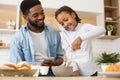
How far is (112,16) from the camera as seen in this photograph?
4160mm

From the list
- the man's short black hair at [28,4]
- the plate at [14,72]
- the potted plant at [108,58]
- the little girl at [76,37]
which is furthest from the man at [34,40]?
the potted plant at [108,58]

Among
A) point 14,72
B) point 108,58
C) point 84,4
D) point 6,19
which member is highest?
point 84,4

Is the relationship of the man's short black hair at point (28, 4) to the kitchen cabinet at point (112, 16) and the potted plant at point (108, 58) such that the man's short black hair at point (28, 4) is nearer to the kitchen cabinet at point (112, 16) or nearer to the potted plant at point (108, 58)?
the potted plant at point (108, 58)

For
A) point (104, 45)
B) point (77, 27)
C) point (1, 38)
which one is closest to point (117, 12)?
point (104, 45)

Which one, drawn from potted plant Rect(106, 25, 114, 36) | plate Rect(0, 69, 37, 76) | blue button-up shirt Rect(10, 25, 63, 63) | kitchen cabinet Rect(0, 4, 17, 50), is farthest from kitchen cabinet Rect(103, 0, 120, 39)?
plate Rect(0, 69, 37, 76)

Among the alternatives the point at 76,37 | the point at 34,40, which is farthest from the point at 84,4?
the point at 34,40

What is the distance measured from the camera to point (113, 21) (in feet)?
13.0

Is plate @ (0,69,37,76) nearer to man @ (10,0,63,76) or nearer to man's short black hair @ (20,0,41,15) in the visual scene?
man @ (10,0,63,76)

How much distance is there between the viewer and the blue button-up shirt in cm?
135

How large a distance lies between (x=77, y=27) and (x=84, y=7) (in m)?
2.08

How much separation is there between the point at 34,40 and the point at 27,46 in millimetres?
68

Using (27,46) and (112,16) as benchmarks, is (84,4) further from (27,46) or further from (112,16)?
(27,46)

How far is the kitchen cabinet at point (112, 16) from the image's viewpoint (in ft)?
12.8

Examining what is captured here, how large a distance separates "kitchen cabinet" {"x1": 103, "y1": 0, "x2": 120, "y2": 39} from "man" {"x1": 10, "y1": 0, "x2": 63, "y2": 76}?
245cm
